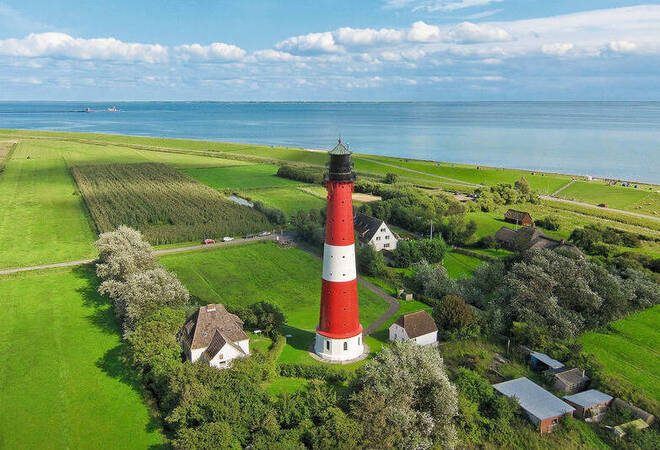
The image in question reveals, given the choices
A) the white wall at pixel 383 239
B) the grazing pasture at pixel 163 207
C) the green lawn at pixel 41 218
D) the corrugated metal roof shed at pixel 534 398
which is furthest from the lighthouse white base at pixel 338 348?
the green lawn at pixel 41 218

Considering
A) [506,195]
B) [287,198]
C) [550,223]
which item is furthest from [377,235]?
[506,195]

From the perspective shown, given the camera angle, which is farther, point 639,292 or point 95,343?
point 639,292

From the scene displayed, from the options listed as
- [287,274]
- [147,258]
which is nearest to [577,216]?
[287,274]

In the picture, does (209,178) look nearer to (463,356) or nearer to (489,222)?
(489,222)

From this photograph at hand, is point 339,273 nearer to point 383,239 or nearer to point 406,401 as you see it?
point 406,401

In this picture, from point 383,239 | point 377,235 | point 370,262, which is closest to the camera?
point 370,262

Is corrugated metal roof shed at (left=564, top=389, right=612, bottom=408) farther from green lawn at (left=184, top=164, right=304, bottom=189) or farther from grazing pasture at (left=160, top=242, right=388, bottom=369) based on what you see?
green lawn at (left=184, top=164, right=304, bottom=189)

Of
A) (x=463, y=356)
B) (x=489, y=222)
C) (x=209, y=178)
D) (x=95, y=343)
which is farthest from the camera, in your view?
(x=209, y=178)

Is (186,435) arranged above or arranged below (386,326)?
above
